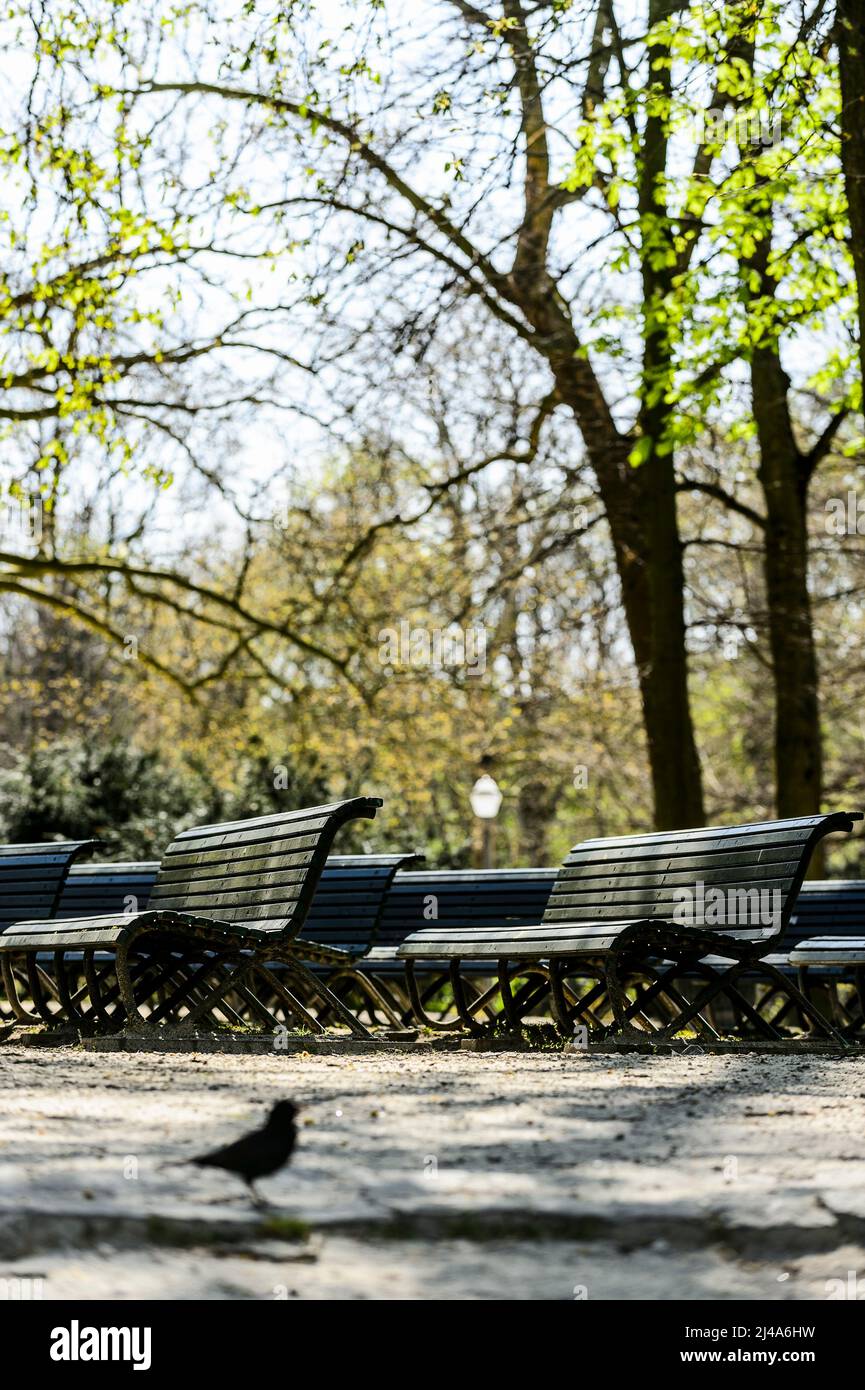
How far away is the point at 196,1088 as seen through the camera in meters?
4.63

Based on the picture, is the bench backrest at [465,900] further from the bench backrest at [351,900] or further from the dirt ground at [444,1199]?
the dirt ground at [444,1199]

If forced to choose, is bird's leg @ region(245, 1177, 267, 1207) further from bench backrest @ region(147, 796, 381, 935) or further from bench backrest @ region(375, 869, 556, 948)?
bench backrest @ region(375, 869, 556, 948)

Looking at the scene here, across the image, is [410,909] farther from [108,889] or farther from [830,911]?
[830,911]

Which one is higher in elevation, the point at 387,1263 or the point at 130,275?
the point at 130,275

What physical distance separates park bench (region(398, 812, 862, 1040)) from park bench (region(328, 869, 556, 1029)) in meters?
1.47

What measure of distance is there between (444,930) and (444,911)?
221 cm

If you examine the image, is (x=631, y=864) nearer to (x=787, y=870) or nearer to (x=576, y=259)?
(x=787, y=870)

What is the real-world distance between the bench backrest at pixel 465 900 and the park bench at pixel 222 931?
1.77 metres

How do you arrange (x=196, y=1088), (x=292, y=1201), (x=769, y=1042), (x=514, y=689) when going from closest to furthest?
(x=292, y=1201) < (x=196, y=1088) < (x=769, y=1042) < (x=514, y=689)

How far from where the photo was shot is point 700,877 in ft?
23.3

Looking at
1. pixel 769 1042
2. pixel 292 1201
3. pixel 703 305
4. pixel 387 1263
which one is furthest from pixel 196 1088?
pixel 703 305

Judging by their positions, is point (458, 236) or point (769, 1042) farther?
point (458, 236)

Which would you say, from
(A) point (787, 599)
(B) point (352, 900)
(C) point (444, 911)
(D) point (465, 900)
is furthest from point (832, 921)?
(A) point (787, 599)
